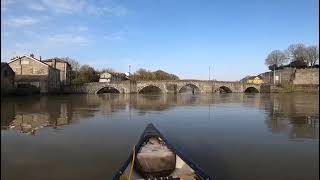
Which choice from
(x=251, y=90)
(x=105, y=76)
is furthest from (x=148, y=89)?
(x=251, y=90)

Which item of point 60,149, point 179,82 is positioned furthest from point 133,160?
point 179,82

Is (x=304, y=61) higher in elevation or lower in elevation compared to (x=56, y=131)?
higher

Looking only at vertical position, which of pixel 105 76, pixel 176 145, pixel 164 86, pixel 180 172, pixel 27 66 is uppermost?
pixel 27 66

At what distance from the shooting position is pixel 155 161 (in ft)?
24.2

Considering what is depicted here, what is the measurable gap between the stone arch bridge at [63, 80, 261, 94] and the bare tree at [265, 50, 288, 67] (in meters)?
10.8

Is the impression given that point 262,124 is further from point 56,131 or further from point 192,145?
point 56,131

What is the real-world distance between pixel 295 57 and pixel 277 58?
3763 millimetres

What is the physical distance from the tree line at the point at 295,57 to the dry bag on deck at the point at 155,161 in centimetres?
7057

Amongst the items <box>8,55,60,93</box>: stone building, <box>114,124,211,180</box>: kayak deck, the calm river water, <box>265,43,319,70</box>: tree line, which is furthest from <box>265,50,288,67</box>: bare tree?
<box>114,124,211,180</box>: kayak deck

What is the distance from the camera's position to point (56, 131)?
15.3 m

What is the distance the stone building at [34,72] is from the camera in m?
51.1

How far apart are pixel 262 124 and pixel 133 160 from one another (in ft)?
40.6

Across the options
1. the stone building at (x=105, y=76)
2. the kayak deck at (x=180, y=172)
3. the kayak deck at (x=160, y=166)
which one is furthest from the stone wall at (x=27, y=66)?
the kayak deck at (x=180, y=172)

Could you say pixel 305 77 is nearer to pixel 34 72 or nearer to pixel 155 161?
pixel 34 72
